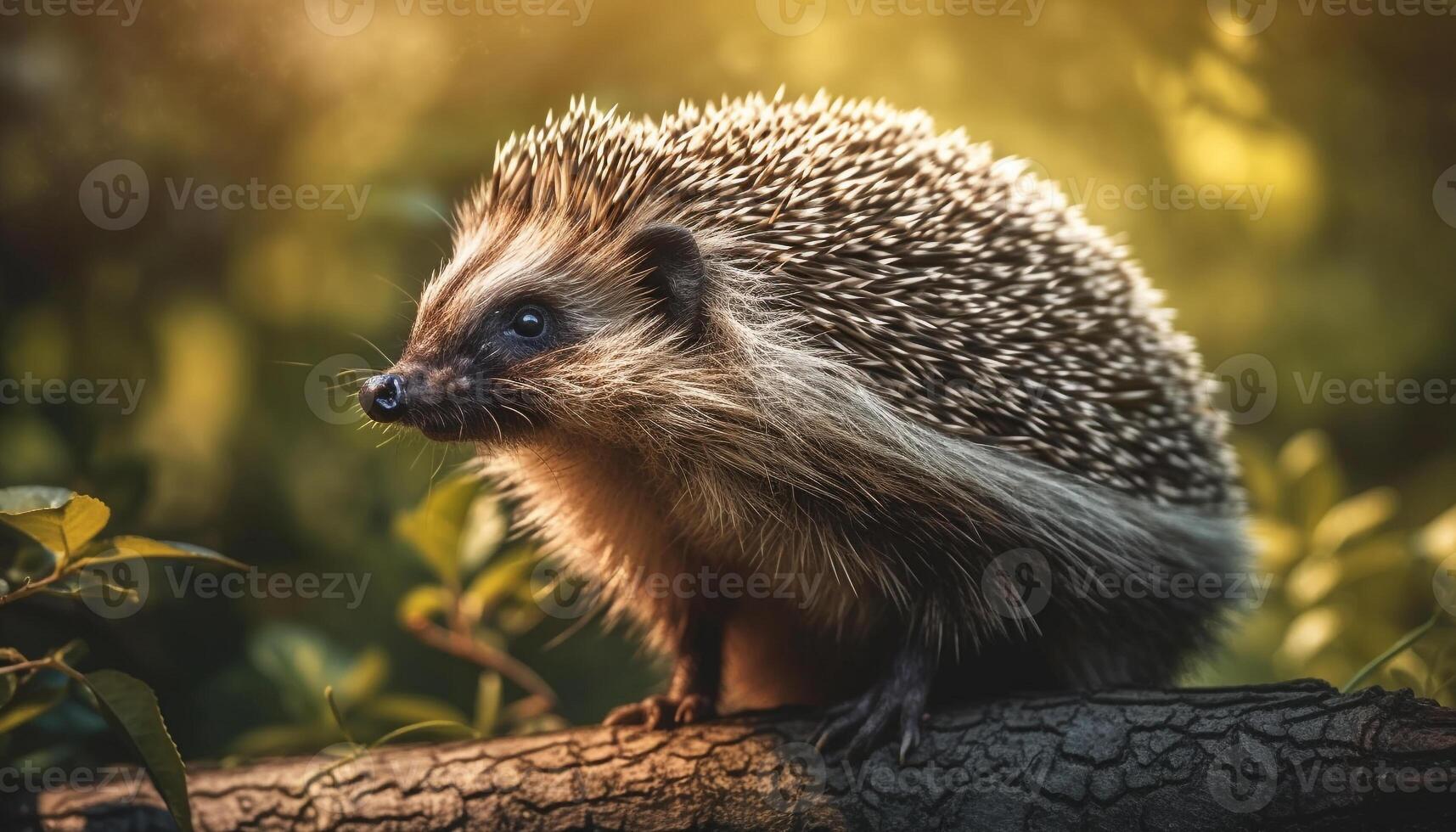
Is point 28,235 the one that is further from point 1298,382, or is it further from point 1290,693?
point 1298,382

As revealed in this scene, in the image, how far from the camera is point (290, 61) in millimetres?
3652

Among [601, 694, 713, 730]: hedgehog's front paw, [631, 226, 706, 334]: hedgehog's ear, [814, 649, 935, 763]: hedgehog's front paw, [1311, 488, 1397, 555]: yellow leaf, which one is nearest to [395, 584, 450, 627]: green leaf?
[601, 694, 713, 730]: hedgehog's front paw

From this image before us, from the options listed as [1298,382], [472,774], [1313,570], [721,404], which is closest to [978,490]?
[721,404]

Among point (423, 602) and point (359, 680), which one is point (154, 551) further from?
point (359, 680)

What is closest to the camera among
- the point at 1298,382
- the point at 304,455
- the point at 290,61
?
the point at 290,61

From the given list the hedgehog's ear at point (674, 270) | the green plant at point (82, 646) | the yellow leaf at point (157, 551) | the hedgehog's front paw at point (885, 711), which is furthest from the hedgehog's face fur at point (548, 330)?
the hedgehog's front paw at point (885, 711)

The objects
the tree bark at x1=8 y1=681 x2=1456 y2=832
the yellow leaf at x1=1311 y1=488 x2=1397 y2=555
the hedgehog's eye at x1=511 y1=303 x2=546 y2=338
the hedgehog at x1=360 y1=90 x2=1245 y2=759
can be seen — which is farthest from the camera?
the yellow leaf at x1=1311 y1=488 x2=1397 y2=555

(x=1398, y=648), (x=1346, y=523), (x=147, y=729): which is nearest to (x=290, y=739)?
(x=147, y=729)

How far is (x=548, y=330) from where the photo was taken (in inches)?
102

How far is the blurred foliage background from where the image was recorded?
333cm

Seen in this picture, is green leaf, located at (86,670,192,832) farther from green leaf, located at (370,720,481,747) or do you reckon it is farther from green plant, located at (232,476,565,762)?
green plant, located at (232,476,565,762)

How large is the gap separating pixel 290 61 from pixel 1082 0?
105 inches

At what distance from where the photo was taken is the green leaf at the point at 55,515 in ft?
6.70

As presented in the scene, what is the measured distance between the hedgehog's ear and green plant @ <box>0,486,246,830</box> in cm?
112
